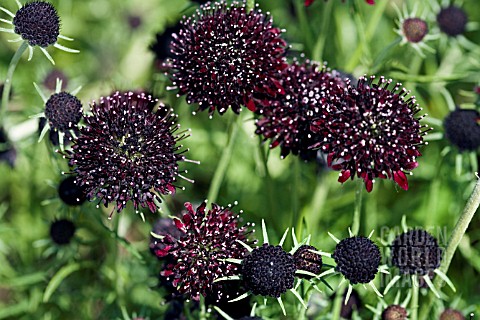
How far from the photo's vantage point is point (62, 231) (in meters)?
2.94

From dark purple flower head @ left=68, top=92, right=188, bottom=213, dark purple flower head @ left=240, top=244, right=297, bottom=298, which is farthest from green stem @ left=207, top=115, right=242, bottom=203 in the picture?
dark purple flower head @ left=240, top=244, right=297, bottom=298

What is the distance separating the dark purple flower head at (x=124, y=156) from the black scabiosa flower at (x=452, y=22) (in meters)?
1.90

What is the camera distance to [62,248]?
296 cm

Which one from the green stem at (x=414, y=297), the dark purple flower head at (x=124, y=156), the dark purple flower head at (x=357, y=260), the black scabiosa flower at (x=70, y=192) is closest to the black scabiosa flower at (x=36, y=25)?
the dark purple flower head at (x=124, y=156)

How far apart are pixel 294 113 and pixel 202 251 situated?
67 centimetres

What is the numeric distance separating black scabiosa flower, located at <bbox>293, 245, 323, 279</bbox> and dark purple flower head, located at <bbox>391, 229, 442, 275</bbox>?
0.35m

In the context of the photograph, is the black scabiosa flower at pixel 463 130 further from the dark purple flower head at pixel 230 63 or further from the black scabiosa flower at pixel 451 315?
the dark purple flower head at pixel 230 63

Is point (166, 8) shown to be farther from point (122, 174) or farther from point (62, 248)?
point (122, 174)

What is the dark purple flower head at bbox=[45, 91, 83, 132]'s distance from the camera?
2.45 m

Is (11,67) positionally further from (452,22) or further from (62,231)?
(452,22)

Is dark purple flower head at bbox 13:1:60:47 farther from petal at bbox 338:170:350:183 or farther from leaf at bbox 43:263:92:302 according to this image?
petal at bbox 338:170:350:183

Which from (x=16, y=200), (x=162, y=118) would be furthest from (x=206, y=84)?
(x=16, y=200)

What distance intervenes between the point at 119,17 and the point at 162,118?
275 cm

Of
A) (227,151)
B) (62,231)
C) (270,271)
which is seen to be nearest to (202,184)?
(62,231)
